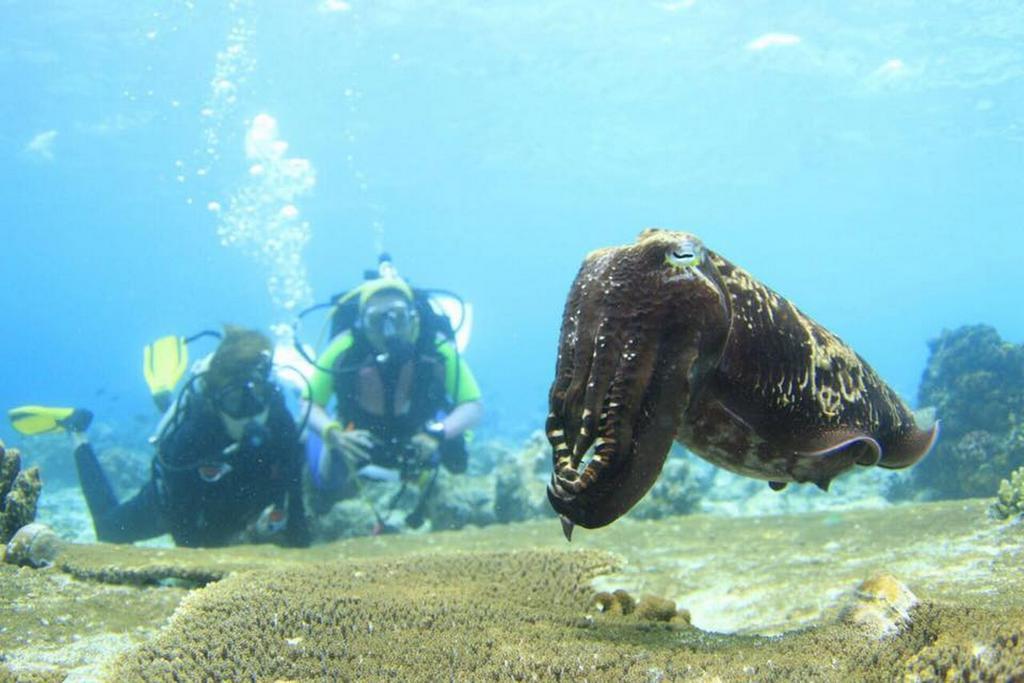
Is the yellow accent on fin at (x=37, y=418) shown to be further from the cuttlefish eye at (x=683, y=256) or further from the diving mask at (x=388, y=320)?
the cuttlefish eye at (x=683, y=256)

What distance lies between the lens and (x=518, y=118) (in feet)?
137

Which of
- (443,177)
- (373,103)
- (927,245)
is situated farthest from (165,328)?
(927,245)

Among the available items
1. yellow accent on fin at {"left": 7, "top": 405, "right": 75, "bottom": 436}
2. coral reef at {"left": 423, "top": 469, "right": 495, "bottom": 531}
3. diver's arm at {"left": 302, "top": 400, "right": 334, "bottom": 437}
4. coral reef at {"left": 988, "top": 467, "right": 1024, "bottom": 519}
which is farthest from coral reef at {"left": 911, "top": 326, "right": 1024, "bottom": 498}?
yellow accent on fin at {"left": 7, "top": 405, "right": 75, "bottom": 436}

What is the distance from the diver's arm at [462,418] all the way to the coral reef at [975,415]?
9136 mm

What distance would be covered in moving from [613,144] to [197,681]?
47404 millimetres

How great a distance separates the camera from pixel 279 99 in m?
39.3

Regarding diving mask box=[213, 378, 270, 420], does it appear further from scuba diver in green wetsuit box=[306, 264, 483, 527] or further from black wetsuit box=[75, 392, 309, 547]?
scuba diver in green wetsuit box=[306, 264, 483, 527]

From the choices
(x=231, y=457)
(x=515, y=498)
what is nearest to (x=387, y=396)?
(x=231, y=457)

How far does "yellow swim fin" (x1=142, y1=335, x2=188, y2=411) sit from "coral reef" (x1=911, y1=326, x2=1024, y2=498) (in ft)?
50.0

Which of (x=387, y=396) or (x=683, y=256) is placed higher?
(x=683, y=256)

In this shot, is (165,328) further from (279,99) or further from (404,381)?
(404,381)

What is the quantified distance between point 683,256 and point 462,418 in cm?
896

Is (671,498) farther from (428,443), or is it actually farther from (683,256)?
(683,256)

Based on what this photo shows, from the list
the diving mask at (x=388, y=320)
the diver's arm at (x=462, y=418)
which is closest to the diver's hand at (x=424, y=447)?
the diver's arm at (x=462, y=418)
